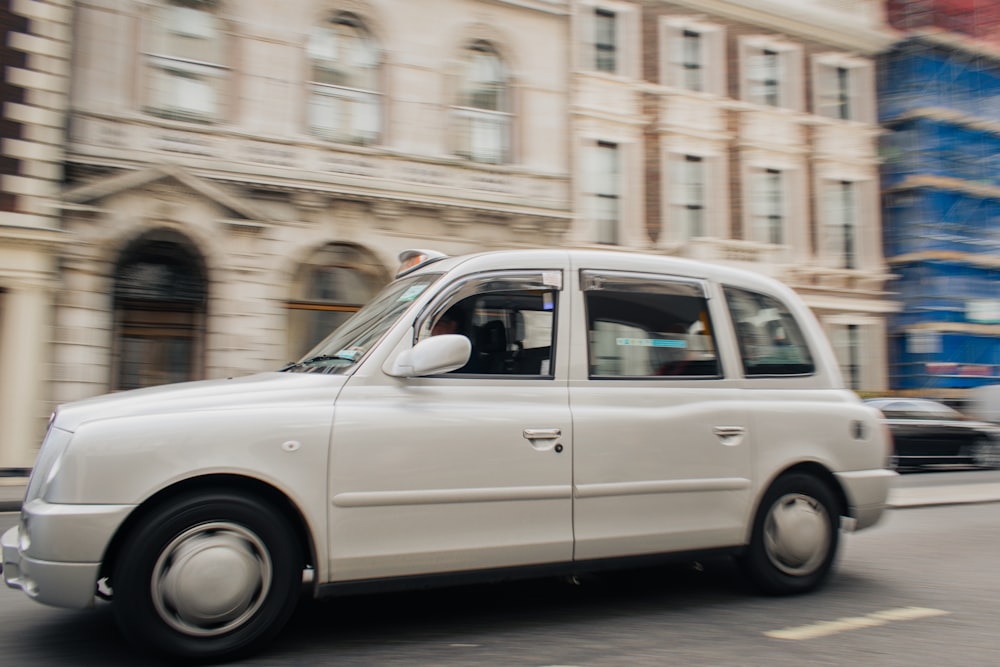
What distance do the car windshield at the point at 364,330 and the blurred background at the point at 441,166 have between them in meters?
9.31

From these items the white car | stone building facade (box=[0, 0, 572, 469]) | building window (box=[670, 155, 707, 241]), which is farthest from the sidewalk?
building window (box=[670, 155, 707, 241])

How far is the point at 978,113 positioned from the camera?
23.8 metres

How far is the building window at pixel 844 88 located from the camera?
21219mm

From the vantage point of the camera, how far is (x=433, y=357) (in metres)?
3.79

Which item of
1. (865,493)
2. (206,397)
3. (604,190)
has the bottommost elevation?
(865,493)

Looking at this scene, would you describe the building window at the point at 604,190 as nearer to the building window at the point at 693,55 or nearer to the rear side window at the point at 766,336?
the building window at the point at 693,55

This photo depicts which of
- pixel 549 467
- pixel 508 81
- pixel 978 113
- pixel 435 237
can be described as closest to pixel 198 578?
pixel 549 467

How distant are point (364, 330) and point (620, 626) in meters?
1.99

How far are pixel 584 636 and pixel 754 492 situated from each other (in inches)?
52.5

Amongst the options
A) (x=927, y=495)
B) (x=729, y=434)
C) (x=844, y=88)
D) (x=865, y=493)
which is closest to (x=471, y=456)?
(x=729, y=434)

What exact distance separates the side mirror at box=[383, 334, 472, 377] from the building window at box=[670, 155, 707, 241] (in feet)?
50.7

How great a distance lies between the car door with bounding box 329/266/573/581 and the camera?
368cm

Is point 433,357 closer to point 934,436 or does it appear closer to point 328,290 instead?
point 328,290

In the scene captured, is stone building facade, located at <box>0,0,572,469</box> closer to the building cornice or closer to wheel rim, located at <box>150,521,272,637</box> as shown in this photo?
the building cornice
